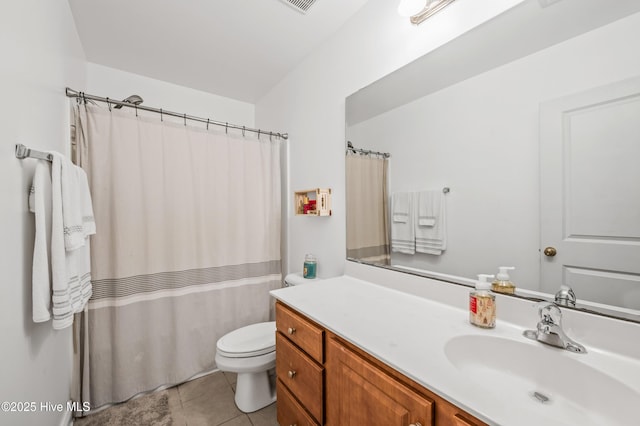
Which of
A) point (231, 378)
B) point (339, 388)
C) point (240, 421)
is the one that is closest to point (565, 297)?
point (339, 388)

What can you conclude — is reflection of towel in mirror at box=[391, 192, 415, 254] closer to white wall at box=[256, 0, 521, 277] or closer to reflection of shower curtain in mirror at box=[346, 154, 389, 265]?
reflection of shower curtain in mirror at box=[346, 154, 389, 265]

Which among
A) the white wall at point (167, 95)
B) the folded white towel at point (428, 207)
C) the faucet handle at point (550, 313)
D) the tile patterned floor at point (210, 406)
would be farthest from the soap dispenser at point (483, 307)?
the white wall at point (167, 95)

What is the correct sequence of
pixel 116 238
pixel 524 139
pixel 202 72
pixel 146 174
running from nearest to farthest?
1. pixel 524 139
2. pixel 116 238
3. pixel 146 174
4. pixel 202 72

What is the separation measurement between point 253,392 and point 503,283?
1.53m

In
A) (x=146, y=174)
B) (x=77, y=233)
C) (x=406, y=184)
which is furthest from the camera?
(x=146, y=174)

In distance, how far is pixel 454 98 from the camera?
1100mm

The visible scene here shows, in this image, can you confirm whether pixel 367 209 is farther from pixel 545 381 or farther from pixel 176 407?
pixel 176 407

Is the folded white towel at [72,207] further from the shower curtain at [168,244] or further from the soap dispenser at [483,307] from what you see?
the soap dispenser at [483,307]

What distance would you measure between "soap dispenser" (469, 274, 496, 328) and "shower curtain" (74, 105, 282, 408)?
164 centimetres

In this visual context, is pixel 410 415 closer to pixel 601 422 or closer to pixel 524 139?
pixel 601 422

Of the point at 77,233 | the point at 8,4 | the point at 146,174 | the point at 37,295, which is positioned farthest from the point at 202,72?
the point at 37,295

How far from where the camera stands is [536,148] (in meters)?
0.87

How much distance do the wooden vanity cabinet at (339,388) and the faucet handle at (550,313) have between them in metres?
0.45

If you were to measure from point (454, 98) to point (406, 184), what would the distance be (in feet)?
1.41
